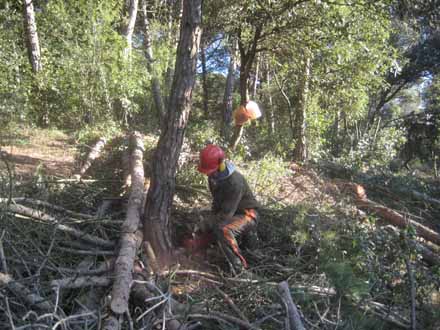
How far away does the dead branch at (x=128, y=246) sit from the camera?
251 centimetres

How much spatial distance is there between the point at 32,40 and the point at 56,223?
302 inches

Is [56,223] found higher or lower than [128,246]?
higher

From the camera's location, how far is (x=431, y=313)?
3.75 metres

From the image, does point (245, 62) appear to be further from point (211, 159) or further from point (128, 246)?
point (128, 246)

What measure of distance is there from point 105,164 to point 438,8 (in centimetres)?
563

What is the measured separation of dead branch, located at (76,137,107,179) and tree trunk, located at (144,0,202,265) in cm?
189

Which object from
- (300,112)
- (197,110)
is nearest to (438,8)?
(300,112)

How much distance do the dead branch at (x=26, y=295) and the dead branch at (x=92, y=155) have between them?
104 inches

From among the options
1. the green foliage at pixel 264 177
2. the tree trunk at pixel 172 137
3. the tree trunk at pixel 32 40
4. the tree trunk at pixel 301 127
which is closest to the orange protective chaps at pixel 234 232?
the tree trunk at pixel 172 137

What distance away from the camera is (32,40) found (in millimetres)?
9055

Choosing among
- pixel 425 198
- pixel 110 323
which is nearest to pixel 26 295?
pixel 110 323

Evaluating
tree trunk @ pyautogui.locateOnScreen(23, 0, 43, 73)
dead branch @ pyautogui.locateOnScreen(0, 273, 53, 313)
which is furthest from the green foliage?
tree trunk @ pyautogui.locateOnScreen(23, 0, 43, 73)

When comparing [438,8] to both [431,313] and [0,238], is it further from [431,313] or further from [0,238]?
[0,238]

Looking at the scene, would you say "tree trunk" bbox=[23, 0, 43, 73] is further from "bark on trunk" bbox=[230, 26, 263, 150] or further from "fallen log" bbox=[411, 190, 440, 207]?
"fallen log" bbox=[411, 190, 440, 207]
